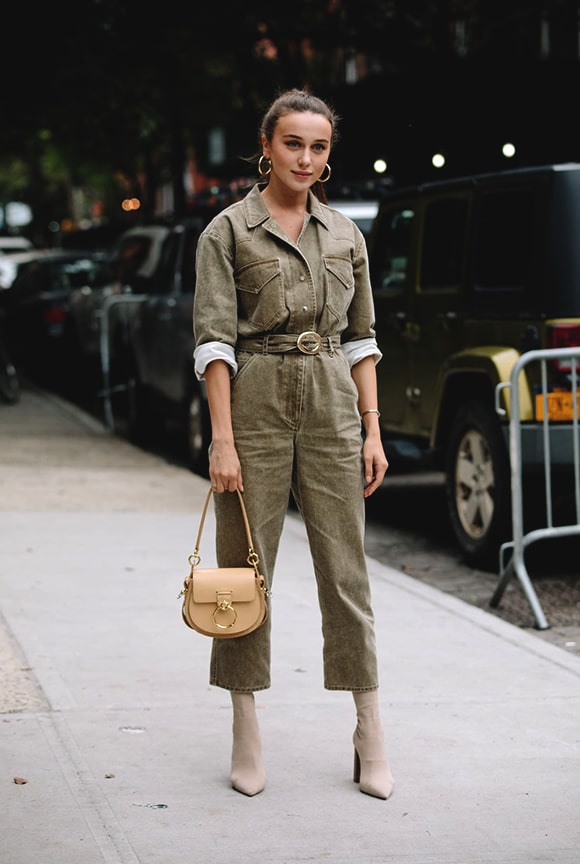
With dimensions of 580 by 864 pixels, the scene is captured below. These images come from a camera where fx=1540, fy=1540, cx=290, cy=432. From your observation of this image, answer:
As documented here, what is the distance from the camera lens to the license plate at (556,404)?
7.79 m

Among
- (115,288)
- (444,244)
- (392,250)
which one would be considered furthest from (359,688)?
(115,288)

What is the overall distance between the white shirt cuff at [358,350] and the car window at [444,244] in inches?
163

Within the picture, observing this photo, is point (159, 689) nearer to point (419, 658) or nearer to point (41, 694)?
point (41, 694)

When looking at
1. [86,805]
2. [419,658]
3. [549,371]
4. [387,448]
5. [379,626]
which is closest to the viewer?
[86,805]

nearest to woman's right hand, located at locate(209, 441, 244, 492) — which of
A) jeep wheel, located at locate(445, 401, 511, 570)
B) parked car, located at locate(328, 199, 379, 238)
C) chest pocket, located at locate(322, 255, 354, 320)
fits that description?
chest pocket, located at locate(322, 255, 354, 320)

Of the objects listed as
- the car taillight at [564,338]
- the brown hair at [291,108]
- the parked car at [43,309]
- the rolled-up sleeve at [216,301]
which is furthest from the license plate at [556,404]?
the parked car at [43,309]

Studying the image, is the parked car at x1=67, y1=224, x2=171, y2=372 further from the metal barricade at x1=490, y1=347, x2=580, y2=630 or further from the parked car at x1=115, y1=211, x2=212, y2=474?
the metal barricade at x1=490, y1=347, x2=580, y2=630

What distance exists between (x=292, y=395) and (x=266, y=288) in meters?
0.32

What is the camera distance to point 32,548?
27.4ft

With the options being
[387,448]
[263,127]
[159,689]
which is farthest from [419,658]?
[387,448]

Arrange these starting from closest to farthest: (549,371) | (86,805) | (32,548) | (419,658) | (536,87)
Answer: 1. (86,805)
2. (419,658)
3. (549,371)
4. (32,548)
5. (536,87)

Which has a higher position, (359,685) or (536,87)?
(536,87)

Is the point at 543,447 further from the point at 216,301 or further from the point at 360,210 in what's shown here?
the point at 360,210

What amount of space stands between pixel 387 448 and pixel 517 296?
168cm
